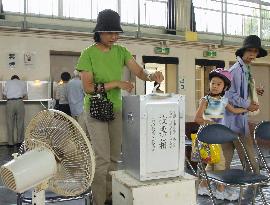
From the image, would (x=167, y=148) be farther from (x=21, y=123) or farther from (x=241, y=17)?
(x=241, y=17)

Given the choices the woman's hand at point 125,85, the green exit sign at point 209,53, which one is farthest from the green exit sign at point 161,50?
the woman's hand at point 125,85

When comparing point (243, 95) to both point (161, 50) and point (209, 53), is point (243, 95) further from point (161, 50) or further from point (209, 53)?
point (209, 53)

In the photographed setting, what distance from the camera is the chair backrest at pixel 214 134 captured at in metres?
2.95

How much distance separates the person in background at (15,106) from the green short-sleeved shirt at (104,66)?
5.33 m

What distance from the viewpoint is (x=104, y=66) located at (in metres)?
2.76

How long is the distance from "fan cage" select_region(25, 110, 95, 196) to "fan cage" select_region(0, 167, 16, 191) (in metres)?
0.22

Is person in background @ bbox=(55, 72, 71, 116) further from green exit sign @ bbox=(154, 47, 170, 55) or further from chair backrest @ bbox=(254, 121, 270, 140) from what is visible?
chair backrest @ bbox=(254, 121, 270, 140)

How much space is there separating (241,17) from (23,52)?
6905 mm

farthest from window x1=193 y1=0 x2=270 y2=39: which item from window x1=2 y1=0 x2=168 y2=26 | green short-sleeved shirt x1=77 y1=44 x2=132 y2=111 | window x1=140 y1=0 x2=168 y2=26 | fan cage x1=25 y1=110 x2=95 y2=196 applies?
fan cage x1=25 y1=110 x2=95 y2=196

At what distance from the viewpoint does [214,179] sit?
2.70 meters

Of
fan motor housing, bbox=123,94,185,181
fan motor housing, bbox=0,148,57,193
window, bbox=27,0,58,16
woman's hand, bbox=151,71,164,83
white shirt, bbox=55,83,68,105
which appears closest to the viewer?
fan motor housing, bbox=0,148,57,193

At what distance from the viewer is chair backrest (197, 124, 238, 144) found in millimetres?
2949

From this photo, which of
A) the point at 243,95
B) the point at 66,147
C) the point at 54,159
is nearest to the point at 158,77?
the point at 66,147

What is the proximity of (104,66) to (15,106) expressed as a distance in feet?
17.9
